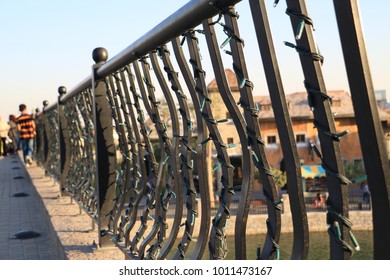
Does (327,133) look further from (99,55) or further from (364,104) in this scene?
(99,55)

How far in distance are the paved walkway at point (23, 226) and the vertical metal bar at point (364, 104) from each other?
11.3 ft

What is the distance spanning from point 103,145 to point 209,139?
2016 mm

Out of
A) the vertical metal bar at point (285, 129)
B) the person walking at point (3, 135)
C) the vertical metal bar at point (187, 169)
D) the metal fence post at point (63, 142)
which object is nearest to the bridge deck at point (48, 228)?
the metal fence post at point (63, 142)

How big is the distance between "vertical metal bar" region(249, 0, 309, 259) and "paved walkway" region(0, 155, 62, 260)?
306cm

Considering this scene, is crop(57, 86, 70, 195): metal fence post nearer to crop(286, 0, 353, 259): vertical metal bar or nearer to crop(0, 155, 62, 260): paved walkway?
crop(0, 155, 62, 260): paved walkway

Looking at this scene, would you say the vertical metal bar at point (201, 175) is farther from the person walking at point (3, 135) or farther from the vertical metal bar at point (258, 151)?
the person walking at point (3, 135)

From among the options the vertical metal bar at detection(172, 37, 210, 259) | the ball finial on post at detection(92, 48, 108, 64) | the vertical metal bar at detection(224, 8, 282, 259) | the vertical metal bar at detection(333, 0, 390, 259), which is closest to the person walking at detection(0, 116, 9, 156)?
the ball finial on post at detection(92, 48, 108, 64)

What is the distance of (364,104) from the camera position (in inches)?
38.1

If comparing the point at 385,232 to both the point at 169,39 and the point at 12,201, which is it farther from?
the point at 12,201

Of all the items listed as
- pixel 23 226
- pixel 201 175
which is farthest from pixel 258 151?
pixel 23 226

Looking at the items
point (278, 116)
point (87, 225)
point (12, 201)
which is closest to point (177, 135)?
point (278, 116)

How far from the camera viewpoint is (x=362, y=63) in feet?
3.14

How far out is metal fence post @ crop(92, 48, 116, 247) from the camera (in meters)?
3.75
